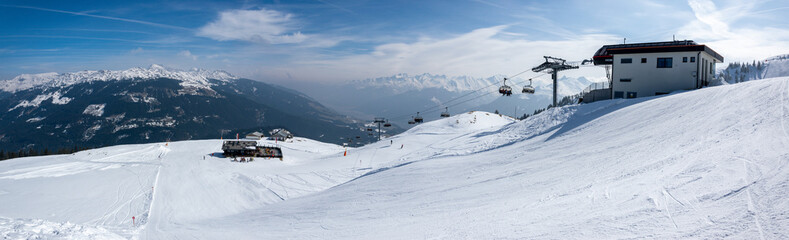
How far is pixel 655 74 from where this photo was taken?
3462 centimetres

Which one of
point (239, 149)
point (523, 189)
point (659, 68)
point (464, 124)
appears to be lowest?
point (239, 149)

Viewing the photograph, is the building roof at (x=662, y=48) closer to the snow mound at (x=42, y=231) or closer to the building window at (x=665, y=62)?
the building window at (x=665, y=62)

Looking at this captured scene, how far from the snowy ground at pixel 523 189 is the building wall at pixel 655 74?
5979mm

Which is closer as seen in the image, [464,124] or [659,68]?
[659,68]

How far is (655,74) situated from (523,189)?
30.2m

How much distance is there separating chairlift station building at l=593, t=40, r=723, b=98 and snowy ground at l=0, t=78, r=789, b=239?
20.1 ft

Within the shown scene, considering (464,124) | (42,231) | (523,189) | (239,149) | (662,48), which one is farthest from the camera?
(464,124)

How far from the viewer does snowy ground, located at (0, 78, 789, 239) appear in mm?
9463

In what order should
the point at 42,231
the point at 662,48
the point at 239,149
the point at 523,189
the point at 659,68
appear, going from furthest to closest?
the point at 239,149 < the point at 659,68 < the point at 662,48 < the point at 523,189 < the point at 42,231

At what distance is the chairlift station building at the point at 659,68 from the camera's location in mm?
33125

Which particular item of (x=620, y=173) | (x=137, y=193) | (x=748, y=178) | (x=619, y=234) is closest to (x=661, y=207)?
(x=619, y=234)

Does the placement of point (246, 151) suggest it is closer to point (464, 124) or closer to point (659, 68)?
point (464, 124)

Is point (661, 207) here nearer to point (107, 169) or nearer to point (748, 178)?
point (748, 178)

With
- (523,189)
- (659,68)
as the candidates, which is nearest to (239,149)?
(523,189)
